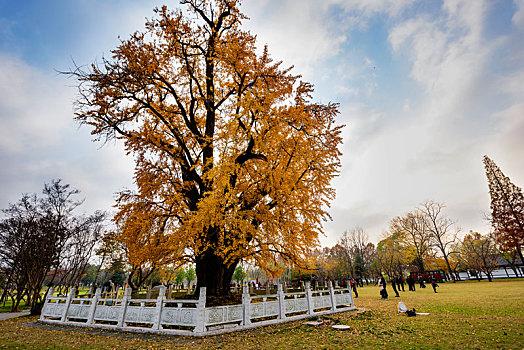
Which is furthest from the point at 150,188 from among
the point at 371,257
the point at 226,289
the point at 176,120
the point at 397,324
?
the point at 371,257

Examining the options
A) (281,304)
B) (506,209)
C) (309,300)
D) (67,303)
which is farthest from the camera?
(506,209)

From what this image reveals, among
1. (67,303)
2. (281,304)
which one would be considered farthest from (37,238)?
(281,304)

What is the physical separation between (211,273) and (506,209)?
4739cm

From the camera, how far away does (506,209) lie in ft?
120

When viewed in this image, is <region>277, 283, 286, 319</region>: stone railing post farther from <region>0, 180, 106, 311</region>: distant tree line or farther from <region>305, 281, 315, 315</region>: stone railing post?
<region>0, 180, 106, 311</region>: distant tree line

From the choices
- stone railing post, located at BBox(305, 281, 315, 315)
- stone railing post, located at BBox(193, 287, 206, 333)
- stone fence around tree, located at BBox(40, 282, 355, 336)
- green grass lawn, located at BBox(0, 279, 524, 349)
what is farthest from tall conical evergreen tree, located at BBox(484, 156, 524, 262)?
stone railing post, located at BBox(193, 287, 206, 333)

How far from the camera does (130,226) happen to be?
1192 cm

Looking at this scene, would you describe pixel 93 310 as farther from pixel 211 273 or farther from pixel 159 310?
pixel 211 273

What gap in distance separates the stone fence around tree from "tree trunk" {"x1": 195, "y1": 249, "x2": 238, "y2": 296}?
49.8 inches

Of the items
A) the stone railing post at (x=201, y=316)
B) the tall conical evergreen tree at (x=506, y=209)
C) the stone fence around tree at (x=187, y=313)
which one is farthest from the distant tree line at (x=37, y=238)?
the tall conical evergreen tree at (x=506, y=209)

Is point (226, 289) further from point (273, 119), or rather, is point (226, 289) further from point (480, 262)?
Result: point (480, 262)

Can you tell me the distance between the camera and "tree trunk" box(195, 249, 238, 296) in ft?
39.9

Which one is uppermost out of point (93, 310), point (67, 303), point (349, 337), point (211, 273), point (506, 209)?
point (506, 209)

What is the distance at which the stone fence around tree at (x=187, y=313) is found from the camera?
9297 millimetres
